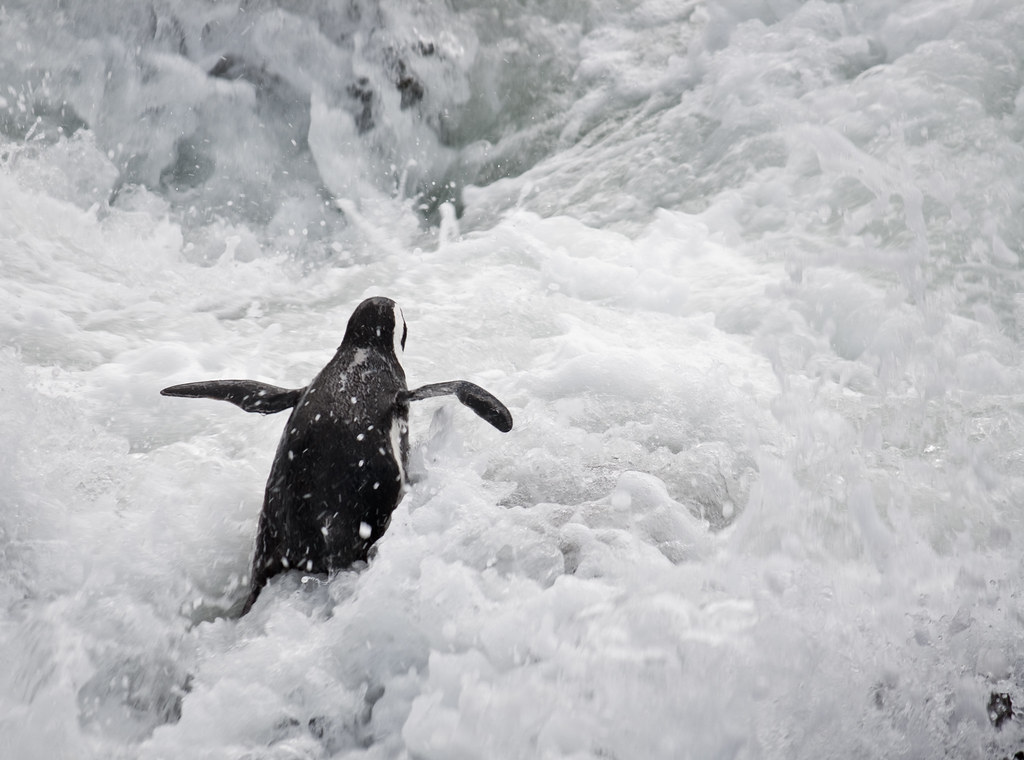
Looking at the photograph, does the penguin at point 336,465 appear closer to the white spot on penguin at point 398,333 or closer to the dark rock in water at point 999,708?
the white spot on penguin at point 398,333

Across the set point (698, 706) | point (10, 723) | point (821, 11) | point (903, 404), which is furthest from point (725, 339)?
point (821, 11)

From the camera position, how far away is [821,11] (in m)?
6.09

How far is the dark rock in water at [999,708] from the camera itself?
5.93ft

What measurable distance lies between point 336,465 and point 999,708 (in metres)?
1.69

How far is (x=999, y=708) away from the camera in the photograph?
1.83m

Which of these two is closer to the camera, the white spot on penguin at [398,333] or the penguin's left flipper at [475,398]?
the penguin's left flipper at [475,398]

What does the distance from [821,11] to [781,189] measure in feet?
6.95

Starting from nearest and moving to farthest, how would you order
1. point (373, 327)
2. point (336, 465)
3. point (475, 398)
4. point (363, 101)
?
point (336, 465)
point (475, 398)
point (373, 327)
point (363, 101)

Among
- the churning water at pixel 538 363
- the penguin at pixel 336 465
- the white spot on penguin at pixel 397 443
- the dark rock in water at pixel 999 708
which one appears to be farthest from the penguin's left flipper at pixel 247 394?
the dark rock in water at pixel 999 708

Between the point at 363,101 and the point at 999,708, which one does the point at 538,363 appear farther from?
the point at 363,101

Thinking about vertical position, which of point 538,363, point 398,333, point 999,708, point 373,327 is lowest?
point 538,363

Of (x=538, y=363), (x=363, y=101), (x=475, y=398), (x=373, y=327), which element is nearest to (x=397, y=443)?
(x=475, y=398)

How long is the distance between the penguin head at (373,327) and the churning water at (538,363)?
36cm

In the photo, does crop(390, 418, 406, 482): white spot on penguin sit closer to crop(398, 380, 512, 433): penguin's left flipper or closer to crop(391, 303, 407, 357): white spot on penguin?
crop(398, 380, 512, 433): penguin's left flipper
